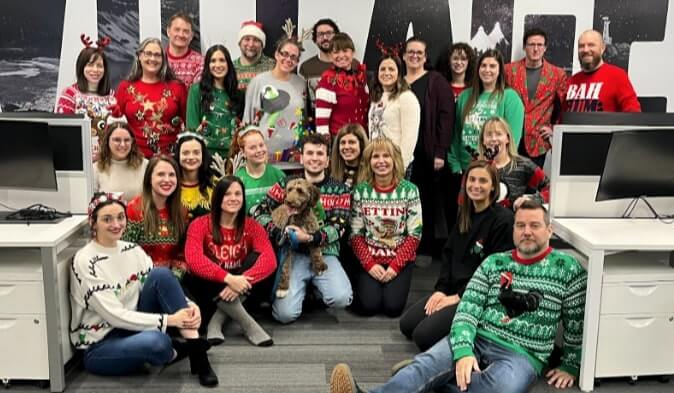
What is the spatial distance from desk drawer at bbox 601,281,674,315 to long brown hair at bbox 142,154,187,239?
6.29ft

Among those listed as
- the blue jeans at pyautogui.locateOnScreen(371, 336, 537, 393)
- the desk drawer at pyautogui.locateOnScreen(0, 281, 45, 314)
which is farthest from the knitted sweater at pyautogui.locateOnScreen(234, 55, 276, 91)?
the blue jeans at pyautogui.locateOnScreen(371, 336, 537, 393)

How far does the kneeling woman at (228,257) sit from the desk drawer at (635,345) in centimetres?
148

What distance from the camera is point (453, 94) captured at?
14.1 ft

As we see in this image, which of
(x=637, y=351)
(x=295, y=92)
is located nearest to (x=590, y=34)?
(x=295, y=92)

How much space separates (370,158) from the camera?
3.55m

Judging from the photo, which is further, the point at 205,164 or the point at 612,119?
the point at 205,164

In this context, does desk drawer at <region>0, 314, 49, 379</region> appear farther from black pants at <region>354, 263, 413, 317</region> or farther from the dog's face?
black pants at <region>354, 263, 413, 317</region>

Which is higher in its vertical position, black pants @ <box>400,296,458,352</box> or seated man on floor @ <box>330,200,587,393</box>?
seated man on floor @ <box>330,200,587,393</box>

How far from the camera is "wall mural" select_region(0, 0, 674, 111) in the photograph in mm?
4879

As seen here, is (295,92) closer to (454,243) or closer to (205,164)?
(205,164)

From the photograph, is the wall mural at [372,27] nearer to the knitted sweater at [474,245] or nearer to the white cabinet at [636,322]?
the knitted sweater at [474,245]

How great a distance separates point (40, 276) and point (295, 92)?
2.02 metres

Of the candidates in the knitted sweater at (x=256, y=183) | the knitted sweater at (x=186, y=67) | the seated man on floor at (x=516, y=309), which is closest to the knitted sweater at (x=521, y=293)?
the seated man on floor at (x=516, y=309)

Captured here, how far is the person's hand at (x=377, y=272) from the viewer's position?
11.7 feet
